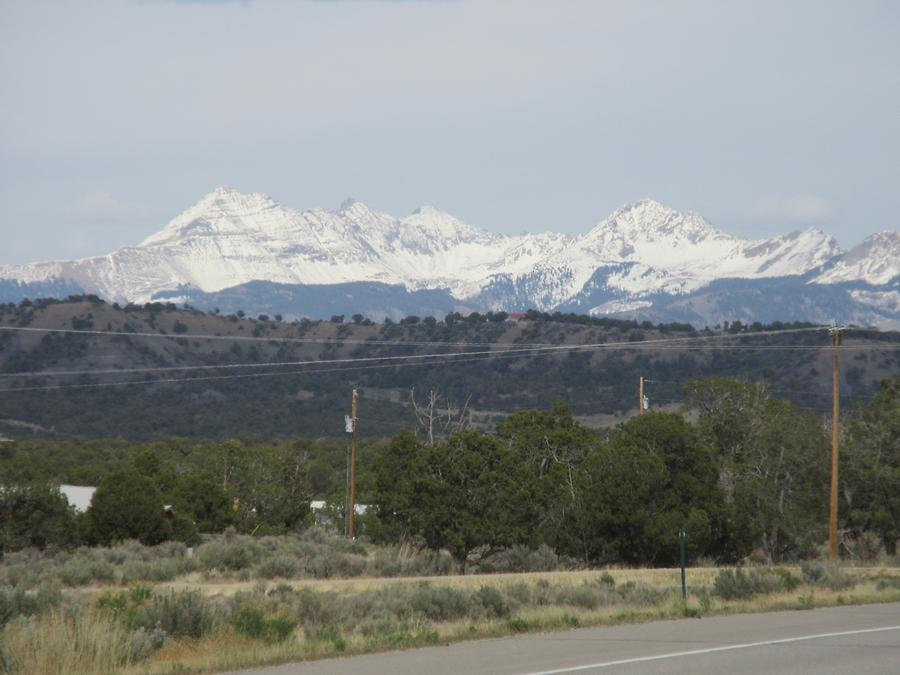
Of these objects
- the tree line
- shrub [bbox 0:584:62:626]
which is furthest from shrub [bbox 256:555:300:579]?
shrub [bbox 0:584:62:626]

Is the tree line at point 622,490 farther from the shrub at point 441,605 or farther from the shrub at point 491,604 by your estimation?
the shrub at point 441,605

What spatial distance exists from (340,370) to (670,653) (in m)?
143

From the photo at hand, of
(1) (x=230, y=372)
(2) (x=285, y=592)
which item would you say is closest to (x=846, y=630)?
(2) (x=285, y=592)

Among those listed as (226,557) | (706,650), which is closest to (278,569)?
(226,557)

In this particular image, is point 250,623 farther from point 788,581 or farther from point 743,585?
point 788,581

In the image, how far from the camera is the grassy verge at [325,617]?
42.5 feet

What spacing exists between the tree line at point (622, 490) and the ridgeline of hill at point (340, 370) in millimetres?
75438

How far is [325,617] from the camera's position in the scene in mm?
17234

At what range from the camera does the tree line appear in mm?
36656

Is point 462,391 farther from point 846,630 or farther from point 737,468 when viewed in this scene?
point 846,630

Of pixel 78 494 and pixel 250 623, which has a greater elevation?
pixel 250 623

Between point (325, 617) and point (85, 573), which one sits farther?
point (85, 573)

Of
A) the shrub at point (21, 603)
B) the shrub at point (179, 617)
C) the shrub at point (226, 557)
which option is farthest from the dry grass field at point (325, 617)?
the shrub at point (226, 557)

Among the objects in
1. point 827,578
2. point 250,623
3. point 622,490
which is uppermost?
point 250,623
